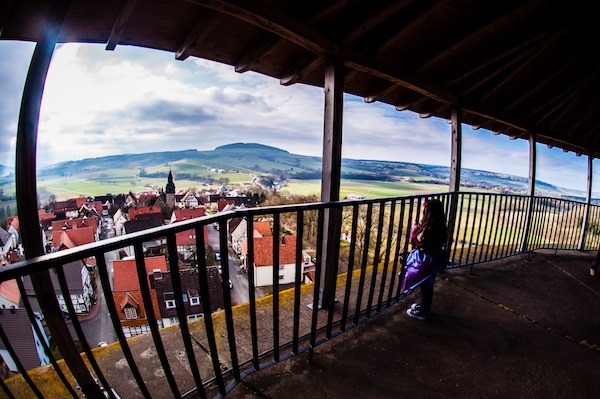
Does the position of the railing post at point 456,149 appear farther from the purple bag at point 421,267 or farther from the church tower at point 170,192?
the church tower at point 170,192

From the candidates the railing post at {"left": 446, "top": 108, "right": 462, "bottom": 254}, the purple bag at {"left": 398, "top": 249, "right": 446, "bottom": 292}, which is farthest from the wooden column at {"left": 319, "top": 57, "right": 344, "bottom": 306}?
the railing post at {"left": 446, "top": 108, "right": 462, "bottom": 254}

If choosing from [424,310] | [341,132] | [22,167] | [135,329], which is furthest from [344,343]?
[135,329]

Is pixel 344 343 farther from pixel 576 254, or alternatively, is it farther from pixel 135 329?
pixel 135 329

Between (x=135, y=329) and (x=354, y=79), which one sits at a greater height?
(x=354, y=79)

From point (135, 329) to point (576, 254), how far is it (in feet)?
74.1

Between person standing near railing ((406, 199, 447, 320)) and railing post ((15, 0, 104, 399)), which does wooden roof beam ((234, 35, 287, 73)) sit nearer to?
railing post ((15, 0, 104, 399))

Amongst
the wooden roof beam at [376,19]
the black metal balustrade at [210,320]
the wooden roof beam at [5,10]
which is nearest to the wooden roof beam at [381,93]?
the wooden roof beam at [376,19]

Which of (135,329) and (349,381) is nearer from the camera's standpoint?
(349,381)

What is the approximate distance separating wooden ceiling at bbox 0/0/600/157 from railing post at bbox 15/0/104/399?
22cm

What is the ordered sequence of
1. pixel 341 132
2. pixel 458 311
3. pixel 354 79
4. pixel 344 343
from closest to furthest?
pixel 344 343 < pixel 458 311 < pixel 341 132 < pixel 354 79

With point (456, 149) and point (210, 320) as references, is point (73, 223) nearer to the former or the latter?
point (210, 320)

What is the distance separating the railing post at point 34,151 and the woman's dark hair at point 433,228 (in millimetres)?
2608

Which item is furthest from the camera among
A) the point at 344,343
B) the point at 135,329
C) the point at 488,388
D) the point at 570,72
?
the point at 135,329

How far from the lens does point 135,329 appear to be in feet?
61.0
